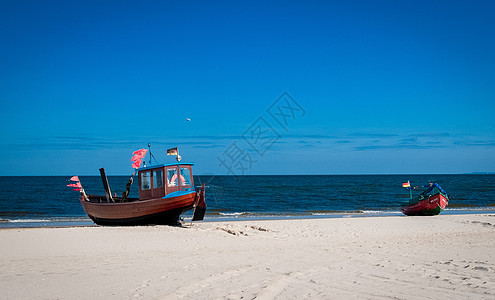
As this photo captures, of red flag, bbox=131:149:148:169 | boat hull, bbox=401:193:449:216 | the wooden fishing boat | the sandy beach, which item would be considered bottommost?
the sandy beach

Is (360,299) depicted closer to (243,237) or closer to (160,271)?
(160,271)

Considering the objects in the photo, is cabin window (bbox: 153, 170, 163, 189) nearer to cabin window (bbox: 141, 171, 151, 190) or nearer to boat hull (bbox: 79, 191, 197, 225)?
cabin window (bbox: 141, 171, 151, 190)

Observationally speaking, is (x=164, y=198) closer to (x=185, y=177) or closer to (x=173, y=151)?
(x=185, y=177)

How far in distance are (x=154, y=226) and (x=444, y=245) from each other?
438 inches

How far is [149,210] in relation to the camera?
675 inches

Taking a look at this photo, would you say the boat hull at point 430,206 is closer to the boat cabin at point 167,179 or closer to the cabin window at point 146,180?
the boat cabin at point 167,179

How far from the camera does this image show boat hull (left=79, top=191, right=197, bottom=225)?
16812 mm

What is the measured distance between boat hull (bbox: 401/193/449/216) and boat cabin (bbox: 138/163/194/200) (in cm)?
1391

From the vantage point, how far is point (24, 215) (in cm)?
2747

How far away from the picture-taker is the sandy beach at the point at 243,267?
637 centimetres

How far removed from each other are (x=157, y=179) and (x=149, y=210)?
134cm

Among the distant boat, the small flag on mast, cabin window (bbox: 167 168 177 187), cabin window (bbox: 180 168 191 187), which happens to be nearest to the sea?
cabin window (bbox: 180 168 191 187)

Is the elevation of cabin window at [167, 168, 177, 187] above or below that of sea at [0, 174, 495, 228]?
above

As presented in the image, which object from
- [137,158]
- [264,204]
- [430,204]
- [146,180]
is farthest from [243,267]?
[264,204]
